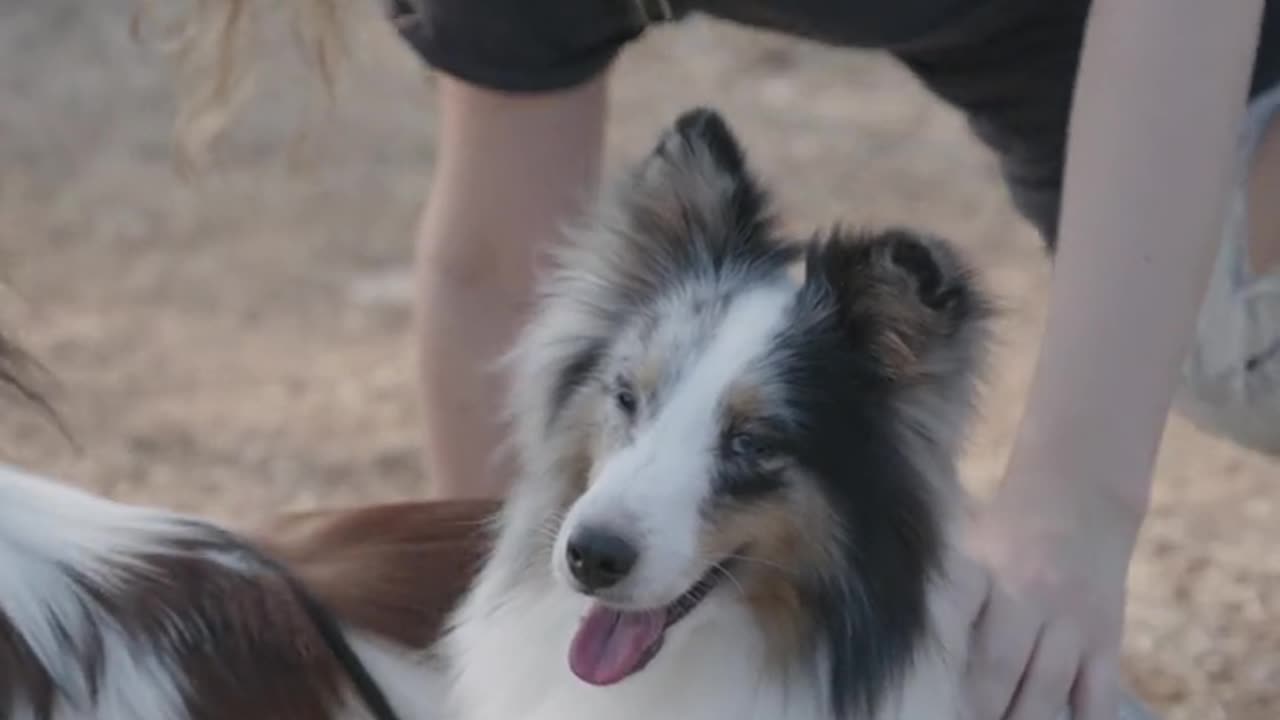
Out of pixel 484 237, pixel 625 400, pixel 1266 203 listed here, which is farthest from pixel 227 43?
pixel 1266 203

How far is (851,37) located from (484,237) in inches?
14.0

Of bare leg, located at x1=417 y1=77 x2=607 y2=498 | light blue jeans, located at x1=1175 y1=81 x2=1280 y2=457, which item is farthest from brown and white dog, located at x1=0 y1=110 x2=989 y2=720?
light blue jeans, located at x1=1175 y1=81 x2=1280 y2=457

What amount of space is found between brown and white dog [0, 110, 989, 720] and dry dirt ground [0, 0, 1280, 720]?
741 mm

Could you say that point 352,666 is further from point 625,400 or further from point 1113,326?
point 1113,326

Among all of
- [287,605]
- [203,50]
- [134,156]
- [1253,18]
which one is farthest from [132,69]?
[1253,18]

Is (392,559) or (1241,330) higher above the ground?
(392,559)

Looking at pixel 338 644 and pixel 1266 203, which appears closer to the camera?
pixel 338 644

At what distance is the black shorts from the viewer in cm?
168

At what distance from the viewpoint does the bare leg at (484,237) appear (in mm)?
1772

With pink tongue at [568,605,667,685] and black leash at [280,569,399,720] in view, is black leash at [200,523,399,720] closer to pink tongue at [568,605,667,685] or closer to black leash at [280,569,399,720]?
black leash at [280,569,399,720]

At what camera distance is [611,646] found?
49.3 inches

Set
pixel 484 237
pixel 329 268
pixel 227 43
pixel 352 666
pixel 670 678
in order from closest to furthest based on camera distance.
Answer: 1. pixel 670 678
2. pixel 352 666
3. pixel 227 43
4. pixel 484 237
5. pixel 329 268

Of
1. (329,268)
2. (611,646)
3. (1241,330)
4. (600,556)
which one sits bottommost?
(329,268)

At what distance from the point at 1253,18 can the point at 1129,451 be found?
28cm
